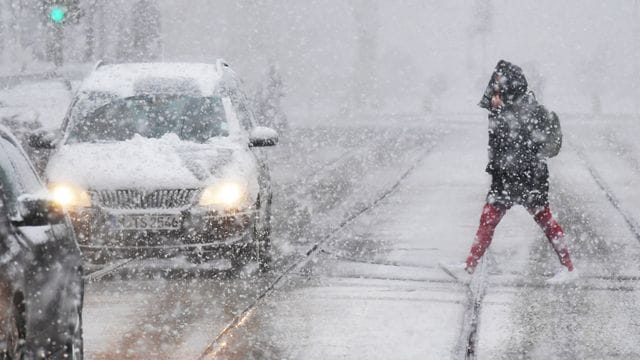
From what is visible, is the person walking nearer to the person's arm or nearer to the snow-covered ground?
the person's arm

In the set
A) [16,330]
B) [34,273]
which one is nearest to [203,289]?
[34,273]

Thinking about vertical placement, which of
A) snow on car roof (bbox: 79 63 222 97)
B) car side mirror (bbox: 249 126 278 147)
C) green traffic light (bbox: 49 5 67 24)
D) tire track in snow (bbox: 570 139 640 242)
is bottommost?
tire track in snow (bbox: 570 139 640 242)

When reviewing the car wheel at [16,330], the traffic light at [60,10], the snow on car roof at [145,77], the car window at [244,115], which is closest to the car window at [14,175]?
the car wheel at [16,330]

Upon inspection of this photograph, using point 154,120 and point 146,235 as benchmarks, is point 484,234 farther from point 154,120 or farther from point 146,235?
point 154,120

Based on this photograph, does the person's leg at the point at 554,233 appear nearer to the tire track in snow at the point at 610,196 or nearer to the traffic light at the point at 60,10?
the tire track in snow at the point at 610,196

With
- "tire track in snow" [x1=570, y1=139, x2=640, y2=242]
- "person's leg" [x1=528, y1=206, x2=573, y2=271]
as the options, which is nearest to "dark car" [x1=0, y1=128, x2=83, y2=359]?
"person's leg" [x1=528, y1=206, x2=573, y2=271]

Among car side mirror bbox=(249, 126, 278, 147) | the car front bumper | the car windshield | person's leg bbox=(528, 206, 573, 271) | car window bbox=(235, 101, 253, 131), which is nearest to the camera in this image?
the car front bumper

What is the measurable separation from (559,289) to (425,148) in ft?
58.6

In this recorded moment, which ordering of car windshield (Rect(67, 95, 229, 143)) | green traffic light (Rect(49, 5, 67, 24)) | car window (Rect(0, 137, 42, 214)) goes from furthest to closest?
green traffic light (Rect(49, 5, 67, 24)) → car windshield (Rect(67, 95, 229, 143)) → car window (Rect(0, 137, 42, 214))

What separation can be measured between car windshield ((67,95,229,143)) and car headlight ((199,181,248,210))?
101 cm

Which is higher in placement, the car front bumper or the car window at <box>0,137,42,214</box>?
the car window at <box>0,137,42,214</box>

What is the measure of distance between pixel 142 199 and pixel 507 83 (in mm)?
2946

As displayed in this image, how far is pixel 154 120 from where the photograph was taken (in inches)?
395

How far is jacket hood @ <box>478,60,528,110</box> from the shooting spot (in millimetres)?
8648
